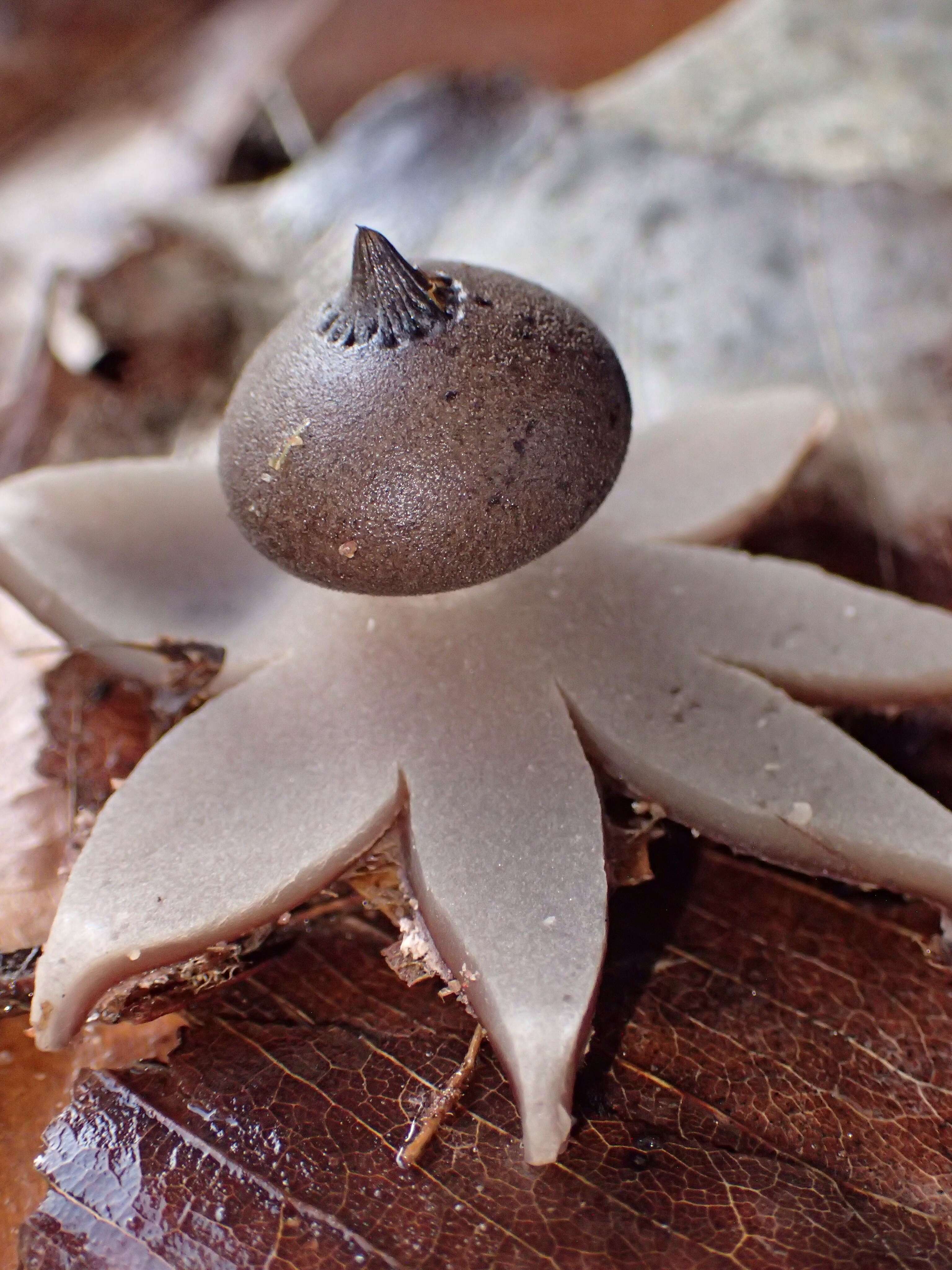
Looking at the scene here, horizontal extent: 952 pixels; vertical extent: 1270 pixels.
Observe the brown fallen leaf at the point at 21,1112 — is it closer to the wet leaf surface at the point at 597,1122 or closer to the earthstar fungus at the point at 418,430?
the wet leaf surface at the point at 597,1122

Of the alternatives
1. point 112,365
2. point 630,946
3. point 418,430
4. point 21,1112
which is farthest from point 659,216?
point 21,1112

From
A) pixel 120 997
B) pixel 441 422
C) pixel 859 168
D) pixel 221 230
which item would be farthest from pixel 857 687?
pixel 221 230

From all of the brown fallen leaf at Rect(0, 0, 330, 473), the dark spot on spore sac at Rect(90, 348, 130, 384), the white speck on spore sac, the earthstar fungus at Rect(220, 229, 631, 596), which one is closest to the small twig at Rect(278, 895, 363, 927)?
the earthstar fungus at Rect(220, 229, 631, 596)

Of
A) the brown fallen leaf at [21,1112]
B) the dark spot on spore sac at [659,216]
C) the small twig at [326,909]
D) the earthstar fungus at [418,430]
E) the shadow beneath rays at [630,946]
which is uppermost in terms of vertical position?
the earthstar fungus at [418,430]

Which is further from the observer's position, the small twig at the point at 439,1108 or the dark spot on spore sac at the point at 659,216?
the dark spot on spore sac at the point at 659,216

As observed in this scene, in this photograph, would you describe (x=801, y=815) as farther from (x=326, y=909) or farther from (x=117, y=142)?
A: (x=117, y=142)

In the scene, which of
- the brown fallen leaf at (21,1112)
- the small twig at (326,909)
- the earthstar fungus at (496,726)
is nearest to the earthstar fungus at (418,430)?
the earthstar fungus at (496,726)
